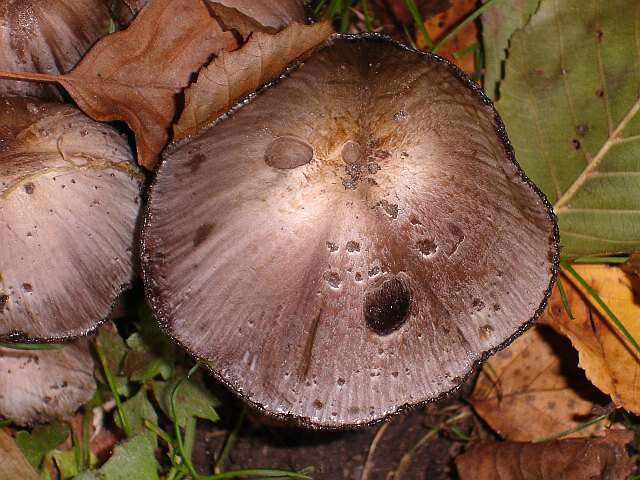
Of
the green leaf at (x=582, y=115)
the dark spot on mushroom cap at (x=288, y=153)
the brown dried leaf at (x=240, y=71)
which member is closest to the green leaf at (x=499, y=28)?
the green leaf at (x=582, y=115)

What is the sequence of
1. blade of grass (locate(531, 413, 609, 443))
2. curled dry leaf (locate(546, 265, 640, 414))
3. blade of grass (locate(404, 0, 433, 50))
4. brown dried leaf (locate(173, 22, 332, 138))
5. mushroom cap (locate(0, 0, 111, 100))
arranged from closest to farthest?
brown dried leaf (locate(173, 22, 332, 138)) → mushroom cap (locate(0, 0, 111, 100)) → curled dry leaf (locate(546, 265, 640, 414)) → blade of grass (locate(531, 413, 609, 443)) → blade of grass (locate(404, 0, 433, 50))

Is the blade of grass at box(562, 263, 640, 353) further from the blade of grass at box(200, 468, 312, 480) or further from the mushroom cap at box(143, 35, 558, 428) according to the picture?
the blade of grass at box(200, 468, 312, 480)

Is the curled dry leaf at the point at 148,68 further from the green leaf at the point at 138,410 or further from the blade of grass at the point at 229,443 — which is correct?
the blade of grass at the point at 229,443

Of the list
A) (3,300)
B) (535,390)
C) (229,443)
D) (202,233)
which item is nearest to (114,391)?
(229,443)

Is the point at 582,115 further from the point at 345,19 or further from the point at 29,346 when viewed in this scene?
the point at 29,346

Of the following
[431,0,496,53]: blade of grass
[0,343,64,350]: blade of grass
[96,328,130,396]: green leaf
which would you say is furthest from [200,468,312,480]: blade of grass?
[431,0,496,53]: blade of grass
